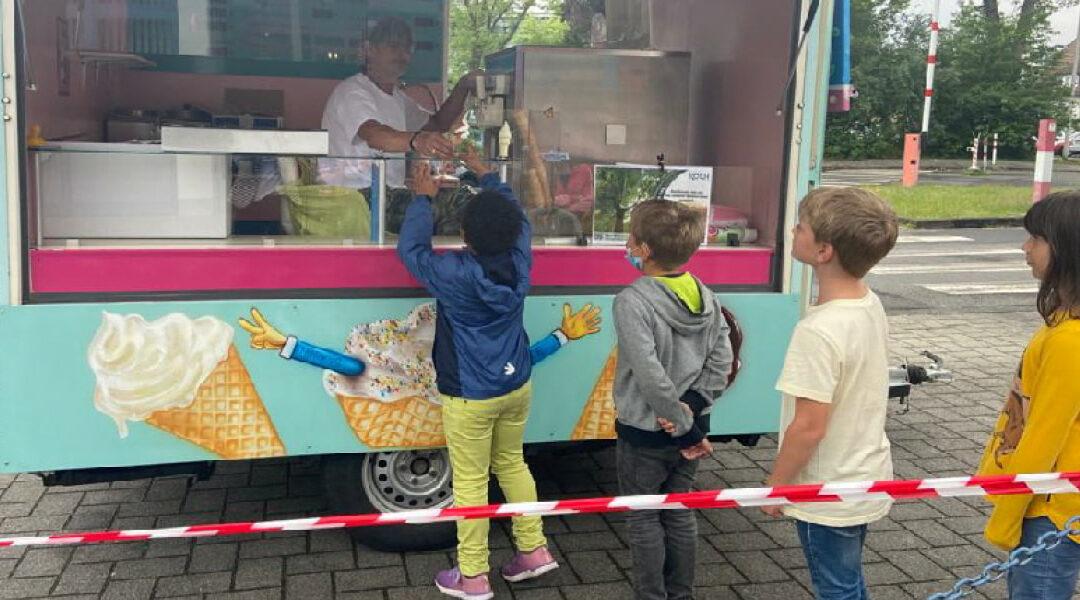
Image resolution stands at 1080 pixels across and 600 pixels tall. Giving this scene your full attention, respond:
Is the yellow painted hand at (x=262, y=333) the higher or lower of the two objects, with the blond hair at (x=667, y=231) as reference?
lower

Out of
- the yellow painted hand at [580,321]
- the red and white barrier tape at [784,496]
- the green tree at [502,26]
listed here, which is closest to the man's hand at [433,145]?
the green tree at [502,26]

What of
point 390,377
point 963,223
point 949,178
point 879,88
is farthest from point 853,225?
point 879,88

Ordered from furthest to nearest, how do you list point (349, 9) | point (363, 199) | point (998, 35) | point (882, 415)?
point (998, 35) < point (349, 9) < point (363, 199) < point (882, 415)

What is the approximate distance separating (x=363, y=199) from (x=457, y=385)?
0.76 m

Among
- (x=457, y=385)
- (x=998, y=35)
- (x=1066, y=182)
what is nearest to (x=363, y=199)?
(x=457, y=385)

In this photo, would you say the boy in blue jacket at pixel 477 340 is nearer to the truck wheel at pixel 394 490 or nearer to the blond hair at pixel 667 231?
the truck wheel at pixel 394 490

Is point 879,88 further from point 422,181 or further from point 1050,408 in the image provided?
point 1050,408

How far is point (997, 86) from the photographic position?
1166 inches

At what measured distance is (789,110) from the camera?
3.70m

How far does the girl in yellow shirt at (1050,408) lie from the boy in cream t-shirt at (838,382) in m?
0.34

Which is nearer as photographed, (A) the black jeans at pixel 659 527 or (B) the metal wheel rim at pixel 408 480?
(A) the black jeans at pixel 659 527

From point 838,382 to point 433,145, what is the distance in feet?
6.28

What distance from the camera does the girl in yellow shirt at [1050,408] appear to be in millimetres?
2391

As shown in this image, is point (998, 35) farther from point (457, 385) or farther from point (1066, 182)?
point (457, 385)
